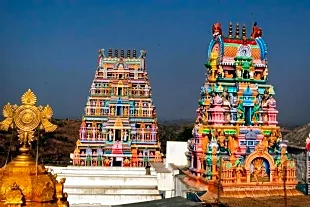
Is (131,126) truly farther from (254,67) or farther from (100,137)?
(254,67)

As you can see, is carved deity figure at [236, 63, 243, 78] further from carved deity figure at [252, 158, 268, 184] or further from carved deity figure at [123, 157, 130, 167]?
carved deity figure at [123, 157, 130, 167]

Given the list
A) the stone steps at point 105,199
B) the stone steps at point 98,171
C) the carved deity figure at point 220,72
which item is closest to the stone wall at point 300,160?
the carved deity figure at point 220,72

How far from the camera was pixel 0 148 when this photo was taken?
37000mm

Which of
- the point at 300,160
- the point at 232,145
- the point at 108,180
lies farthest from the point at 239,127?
the point at 108,180

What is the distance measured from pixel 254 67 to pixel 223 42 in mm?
1552

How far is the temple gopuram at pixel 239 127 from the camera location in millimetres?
15023

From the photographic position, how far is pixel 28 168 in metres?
5.89

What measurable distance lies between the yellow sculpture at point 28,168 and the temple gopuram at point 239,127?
854 cm

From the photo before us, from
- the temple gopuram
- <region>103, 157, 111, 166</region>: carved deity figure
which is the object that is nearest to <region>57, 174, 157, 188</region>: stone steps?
the temple gopuram

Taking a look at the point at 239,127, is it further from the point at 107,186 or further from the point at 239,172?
the point at 107,186

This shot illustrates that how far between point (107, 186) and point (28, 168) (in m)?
12.5

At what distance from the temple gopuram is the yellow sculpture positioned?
8543 mm

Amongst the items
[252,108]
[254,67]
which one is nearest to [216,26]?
[254,67]

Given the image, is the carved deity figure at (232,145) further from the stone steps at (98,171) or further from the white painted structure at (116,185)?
the stone steps at (98,171)
